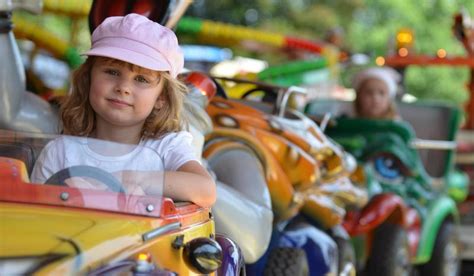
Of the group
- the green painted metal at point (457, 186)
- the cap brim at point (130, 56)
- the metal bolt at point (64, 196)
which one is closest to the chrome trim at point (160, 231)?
the metal bolt at point (64, 196)

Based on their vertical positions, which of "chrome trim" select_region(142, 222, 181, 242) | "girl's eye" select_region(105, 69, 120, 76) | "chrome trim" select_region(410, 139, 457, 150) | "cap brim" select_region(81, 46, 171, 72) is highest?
"cap brim" select_region(81, 46, 171, 72)

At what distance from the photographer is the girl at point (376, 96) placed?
350 inches

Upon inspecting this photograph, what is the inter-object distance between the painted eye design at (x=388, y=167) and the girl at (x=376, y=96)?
71 centimetres

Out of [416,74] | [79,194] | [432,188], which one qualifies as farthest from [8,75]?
[416,74]

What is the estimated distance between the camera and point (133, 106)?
4.05 metres

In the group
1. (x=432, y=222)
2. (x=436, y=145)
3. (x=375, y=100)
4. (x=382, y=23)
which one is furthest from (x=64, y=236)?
(x=382, y=23)

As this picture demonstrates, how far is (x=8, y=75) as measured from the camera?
5.31 metres

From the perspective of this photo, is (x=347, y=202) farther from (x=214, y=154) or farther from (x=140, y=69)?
(x=140, y=69)

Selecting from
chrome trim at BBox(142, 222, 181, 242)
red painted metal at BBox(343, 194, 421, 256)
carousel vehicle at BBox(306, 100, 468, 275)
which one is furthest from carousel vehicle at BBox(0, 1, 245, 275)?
carousel vehicle at BBox(306, 100, 468, 275)

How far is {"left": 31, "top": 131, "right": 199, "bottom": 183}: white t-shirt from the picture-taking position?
3852 mm

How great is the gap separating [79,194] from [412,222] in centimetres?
481

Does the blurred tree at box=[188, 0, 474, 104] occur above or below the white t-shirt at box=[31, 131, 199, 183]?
below

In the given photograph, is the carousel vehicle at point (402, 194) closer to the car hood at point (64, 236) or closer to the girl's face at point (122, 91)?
the girl's face at point (122, 91)

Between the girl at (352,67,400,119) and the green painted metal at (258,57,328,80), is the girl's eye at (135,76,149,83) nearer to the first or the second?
the girl at (352,67,400,119)
